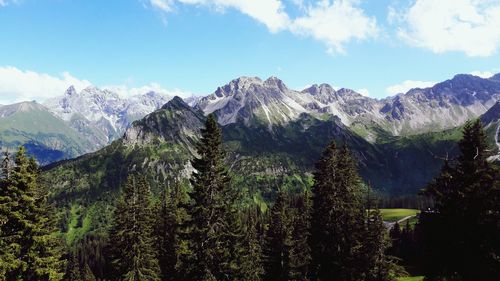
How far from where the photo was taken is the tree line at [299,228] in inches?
977

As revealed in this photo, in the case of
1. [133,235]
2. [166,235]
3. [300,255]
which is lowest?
[300,255]

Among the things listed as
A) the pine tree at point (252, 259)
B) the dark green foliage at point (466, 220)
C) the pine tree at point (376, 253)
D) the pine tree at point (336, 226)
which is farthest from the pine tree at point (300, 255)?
the dark green foliage at point (466, 220)

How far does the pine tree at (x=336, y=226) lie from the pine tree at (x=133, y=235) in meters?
20.3

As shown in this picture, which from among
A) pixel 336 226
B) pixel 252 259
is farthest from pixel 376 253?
pixel 252 259

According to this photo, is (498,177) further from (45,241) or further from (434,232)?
(45,241)

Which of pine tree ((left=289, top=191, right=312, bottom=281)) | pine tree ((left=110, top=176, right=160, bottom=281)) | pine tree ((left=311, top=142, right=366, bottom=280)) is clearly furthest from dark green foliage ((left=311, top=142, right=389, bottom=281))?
pine tree ((left=110, top=176, right=160, bottom=281))

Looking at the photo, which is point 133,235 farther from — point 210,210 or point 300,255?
point 300,255

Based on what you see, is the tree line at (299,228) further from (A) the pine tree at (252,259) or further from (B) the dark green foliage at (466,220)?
(A) the pine tree at (252,259)

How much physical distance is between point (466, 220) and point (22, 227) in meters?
→ 31.8

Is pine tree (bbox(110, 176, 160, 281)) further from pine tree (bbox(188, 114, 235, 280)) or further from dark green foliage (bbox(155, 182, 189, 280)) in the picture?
pine tree (bbox(188, 114, 235, 280))

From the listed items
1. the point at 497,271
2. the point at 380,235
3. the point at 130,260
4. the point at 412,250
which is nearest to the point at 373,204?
the point at 380,235

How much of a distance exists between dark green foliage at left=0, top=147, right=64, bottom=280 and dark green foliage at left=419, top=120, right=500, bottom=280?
93.9 feet

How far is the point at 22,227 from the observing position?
30.4 metres

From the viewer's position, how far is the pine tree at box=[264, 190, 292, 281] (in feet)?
178
